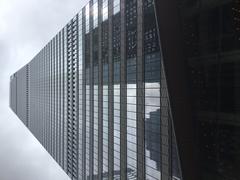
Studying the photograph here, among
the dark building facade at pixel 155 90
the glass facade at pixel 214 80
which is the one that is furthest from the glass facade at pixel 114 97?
the glass facade at pixel 214 80

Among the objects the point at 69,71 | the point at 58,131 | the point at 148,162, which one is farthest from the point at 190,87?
the point at 58,131

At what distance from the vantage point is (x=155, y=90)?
130 feet

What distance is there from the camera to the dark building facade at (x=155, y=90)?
91.2 feet

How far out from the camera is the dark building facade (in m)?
27.8

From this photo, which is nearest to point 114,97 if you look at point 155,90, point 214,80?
point 155,90

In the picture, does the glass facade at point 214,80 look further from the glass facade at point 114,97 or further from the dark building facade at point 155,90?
the glass facade at point 114,97

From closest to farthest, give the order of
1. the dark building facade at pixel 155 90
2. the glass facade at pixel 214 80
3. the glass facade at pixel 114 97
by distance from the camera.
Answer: the glass facade at pixel 214 80 → the dark building facade at pixel 155 90 → the glass facade at pixel 114 97

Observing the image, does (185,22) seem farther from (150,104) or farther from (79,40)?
(79,40)

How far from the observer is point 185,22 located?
31516 mm

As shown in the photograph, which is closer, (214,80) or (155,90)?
(214,80)

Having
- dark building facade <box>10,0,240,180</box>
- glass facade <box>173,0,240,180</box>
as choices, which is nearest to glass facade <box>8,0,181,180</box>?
dark building facade <box>10,0,240,180</box>

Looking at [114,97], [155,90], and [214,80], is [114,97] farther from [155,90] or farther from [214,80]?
[214,80]

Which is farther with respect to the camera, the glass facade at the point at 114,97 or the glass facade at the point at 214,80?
the glass facade at the point at 114,97

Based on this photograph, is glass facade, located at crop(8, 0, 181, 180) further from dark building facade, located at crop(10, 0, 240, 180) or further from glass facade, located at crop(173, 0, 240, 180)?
glass facade, located at crop(173, 0, 240, 180)
